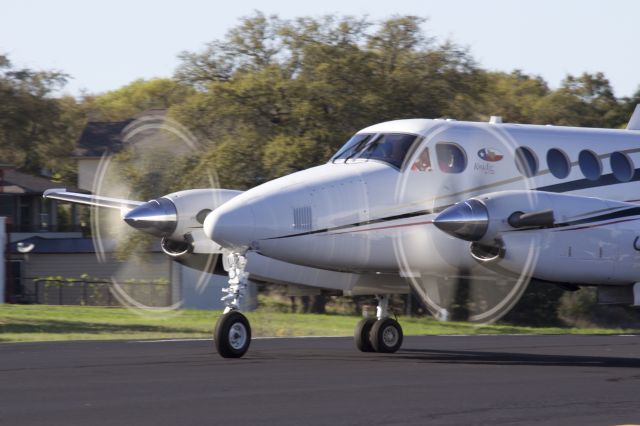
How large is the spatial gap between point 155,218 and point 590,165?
6975 mm

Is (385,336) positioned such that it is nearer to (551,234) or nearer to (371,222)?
(371,222)

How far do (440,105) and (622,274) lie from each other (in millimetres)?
24837

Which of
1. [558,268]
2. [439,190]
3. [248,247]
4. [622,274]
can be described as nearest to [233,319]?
[248,247]

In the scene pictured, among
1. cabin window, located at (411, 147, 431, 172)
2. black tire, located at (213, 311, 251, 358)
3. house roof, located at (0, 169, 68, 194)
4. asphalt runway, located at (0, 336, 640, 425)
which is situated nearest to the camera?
asphalt runway, located at (0, 336, 640, 425)

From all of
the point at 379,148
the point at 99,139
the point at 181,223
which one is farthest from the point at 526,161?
the point at 99,139

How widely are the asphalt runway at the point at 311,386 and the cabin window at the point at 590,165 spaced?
2.98 m

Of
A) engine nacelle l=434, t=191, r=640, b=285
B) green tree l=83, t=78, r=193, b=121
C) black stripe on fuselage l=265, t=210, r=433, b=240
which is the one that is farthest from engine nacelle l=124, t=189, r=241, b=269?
green tree l=83, t=78, r=193, b=121

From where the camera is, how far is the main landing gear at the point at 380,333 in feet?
59.1

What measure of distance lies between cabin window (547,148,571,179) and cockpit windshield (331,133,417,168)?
2301 millimetres

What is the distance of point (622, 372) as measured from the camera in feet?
50.7

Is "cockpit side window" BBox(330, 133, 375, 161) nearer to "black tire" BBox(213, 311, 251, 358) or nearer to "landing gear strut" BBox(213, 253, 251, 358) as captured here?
"landing gear strut" BBox(213, 253, 251, 358)

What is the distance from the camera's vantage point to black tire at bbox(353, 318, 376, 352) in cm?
1819

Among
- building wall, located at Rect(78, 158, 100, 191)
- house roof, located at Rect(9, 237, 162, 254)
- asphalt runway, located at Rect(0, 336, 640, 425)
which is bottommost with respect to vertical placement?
asphalt runway, located at Rect(0, 336, 640, 425)

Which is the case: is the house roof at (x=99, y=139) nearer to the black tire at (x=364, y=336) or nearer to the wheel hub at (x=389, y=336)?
the black tire at (x=364, y=336)
